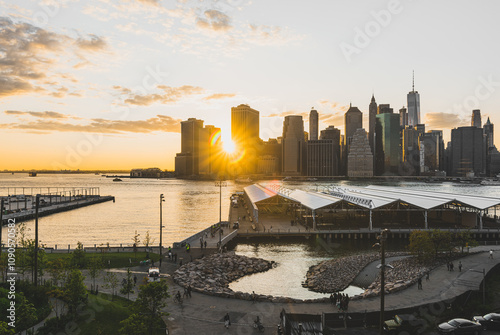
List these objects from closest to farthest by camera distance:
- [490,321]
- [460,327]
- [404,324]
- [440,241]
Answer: [460,327], [404,324], [490,321], [440,241]

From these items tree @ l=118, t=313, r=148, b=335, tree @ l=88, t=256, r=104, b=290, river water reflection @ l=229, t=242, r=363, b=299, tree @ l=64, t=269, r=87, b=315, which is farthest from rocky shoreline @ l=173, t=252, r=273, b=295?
tree @ l=118, t=313, r=148, b=335

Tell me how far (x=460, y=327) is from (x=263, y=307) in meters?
13.0

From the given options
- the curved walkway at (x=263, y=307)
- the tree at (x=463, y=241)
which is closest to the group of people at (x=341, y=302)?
the curved walkway at (x=263, y=307)

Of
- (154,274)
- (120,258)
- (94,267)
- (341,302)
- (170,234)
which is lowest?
(170,234)

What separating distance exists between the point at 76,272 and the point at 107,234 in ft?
185

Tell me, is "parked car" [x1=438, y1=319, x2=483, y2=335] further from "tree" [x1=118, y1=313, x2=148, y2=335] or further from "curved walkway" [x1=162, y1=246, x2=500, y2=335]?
"tree" [x1=118, y1=313, x2=148, y2=335]

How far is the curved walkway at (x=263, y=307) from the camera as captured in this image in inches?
908

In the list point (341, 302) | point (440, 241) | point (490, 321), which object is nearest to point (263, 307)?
point (341, 302)

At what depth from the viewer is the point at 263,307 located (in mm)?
26703

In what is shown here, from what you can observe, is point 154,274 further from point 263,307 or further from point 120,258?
point 263,307

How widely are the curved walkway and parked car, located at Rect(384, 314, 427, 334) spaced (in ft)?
10.2

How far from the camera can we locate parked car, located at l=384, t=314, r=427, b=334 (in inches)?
869

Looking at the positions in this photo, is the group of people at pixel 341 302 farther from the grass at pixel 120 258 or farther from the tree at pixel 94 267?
the grass at pixel 120 258

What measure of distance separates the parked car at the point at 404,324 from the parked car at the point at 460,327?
121 centimetres
